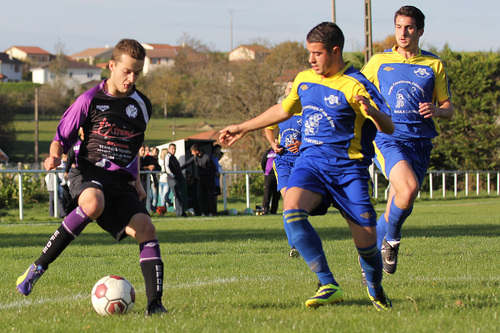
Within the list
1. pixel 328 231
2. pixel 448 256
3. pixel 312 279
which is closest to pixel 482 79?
pixel 328 231

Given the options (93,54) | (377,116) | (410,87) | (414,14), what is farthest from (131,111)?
(93,54)

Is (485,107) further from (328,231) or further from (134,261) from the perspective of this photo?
(134,261)

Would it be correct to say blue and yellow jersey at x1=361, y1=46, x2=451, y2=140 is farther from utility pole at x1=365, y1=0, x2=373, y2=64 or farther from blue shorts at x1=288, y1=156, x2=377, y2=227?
utility pole at x1=365, y1=0, x2=373, y2=64

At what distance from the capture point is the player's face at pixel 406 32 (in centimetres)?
695

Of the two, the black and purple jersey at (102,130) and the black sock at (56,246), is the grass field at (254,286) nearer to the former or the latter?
the black sock at (56,246)

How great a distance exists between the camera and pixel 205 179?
62.1 ft

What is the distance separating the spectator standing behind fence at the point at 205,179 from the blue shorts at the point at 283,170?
10.2m

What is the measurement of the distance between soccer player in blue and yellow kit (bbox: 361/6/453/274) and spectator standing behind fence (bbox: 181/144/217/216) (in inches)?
478

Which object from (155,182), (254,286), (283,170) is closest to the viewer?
(254,286)

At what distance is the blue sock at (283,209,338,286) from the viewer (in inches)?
191

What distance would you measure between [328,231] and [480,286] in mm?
7380

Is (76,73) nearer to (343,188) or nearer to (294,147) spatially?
(294,147)

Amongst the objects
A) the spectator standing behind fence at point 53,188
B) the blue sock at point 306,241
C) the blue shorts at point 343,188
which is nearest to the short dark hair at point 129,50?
the blue shorts at point 343,188

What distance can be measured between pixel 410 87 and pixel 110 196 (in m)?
3.39
